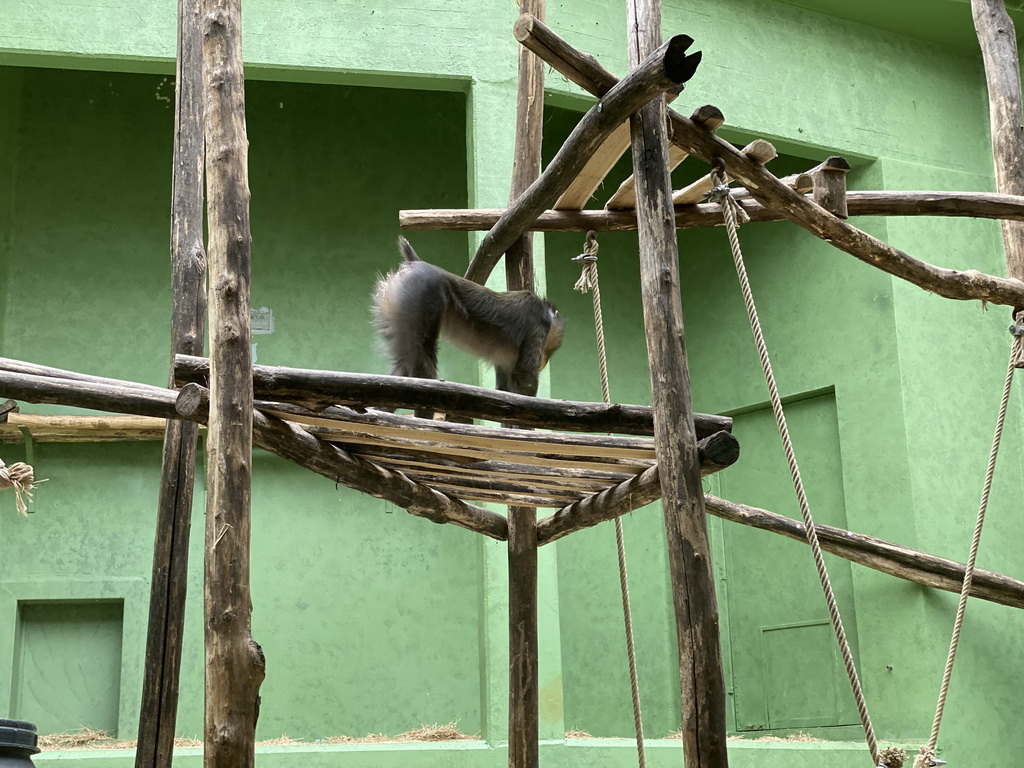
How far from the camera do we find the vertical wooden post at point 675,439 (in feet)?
11.0

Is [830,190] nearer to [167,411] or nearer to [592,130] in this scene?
[592,130]

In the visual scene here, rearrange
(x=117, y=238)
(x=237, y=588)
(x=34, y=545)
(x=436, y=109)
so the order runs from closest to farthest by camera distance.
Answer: (x=237, y=588) → (x=34, y=545) → (x=117, y=238) → (x=436, y=109)

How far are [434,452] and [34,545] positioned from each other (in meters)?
6.59

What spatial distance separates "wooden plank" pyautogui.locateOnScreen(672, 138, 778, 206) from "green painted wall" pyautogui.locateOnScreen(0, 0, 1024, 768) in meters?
3.53

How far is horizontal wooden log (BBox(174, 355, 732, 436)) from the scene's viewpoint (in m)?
3.48

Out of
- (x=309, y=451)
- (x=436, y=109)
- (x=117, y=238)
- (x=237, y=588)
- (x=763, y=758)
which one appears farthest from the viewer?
(x=436, y=109)

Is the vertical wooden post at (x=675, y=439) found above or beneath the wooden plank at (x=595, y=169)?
beneath

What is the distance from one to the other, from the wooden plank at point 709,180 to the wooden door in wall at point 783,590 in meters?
5.53

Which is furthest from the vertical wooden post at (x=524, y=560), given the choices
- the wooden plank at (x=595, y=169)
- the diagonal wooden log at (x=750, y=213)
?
the wooden plank at (x=595, y=169)

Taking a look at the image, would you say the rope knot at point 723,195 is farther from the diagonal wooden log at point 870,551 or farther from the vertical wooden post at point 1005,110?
the vertical wooden post at point 1005,110

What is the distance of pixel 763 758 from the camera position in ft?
28.2

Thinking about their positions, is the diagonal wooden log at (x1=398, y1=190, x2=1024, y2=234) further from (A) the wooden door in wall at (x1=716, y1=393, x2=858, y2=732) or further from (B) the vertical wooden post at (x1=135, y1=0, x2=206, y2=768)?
(A) the wooden door in wall at (x1=716, y1=393, x2=858, y2=732)

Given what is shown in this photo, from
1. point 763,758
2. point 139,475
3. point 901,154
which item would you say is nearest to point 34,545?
point 139,475

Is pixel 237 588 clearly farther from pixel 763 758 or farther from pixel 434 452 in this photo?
pixel 763 758
